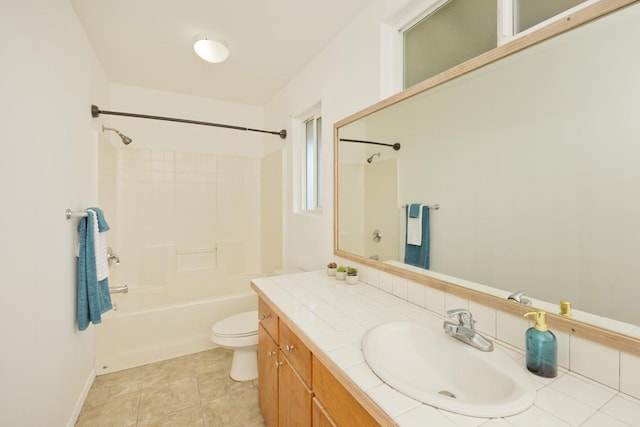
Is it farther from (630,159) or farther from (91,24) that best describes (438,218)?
(91,24)

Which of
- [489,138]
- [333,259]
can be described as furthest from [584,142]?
[333,259]

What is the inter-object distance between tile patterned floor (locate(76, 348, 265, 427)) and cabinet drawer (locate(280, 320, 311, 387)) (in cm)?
79

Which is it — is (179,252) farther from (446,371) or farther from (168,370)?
(446,371)

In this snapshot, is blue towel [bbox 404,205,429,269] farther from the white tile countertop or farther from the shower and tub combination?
the shower and tub combination

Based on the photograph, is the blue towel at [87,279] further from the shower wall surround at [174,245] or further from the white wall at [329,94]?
the white wall at [329,94]

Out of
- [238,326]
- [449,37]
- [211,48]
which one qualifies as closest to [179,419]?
[238,326]

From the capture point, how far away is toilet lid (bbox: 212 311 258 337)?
6.57ft

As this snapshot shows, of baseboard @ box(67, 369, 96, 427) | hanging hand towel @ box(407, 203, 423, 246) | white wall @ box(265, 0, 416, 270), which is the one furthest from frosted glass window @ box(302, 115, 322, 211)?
baseboard @ box(67, 369, 96, 427)

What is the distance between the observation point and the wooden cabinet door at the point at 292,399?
3.40ft

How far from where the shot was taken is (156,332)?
230 cm

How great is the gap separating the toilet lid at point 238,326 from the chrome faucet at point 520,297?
5.50 ft

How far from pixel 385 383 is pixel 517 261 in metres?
0.62

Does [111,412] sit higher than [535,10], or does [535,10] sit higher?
[535,10]

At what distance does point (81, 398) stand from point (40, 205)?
137 centimetres
